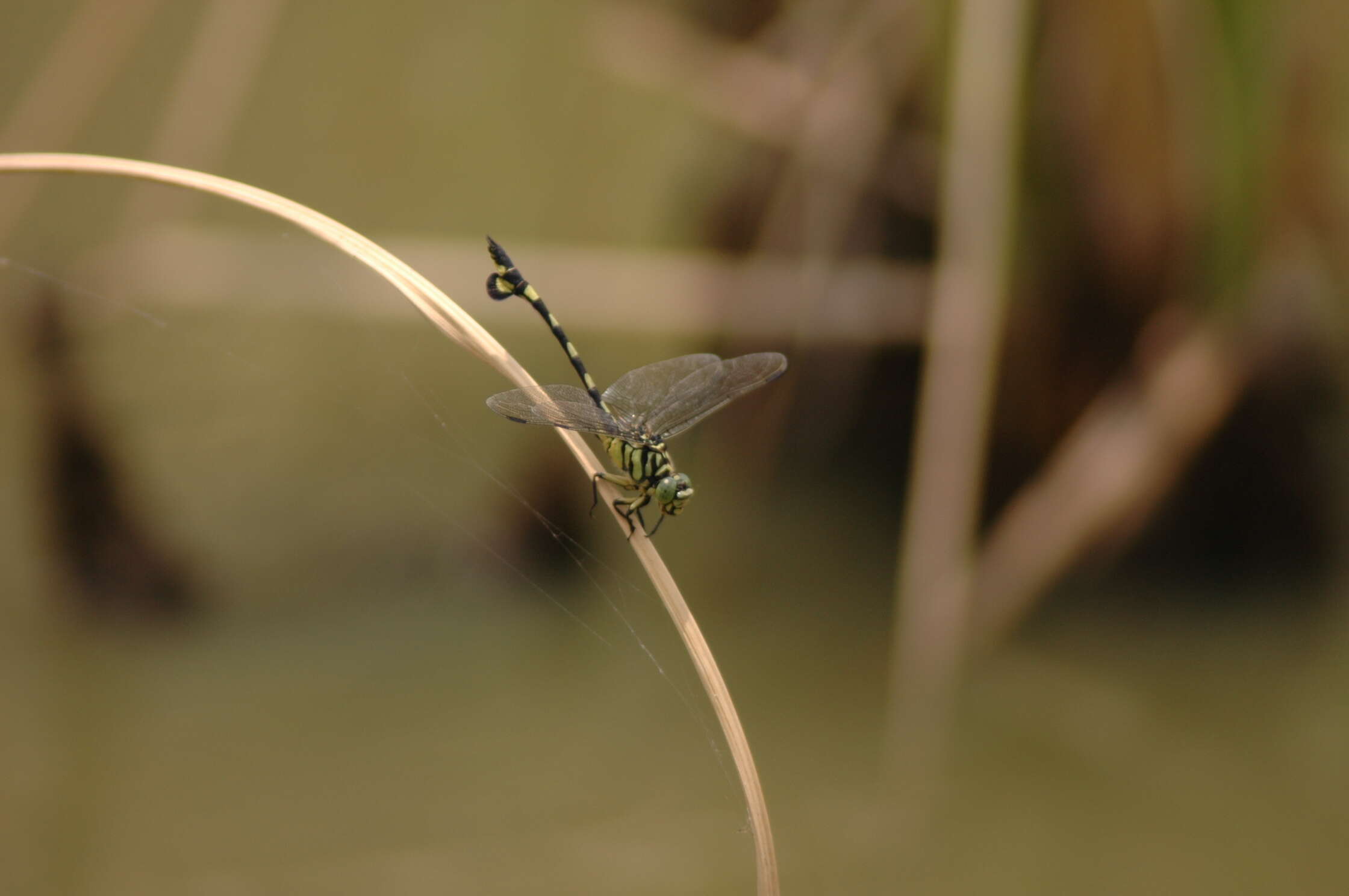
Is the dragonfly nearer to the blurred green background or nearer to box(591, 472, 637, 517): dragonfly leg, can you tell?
box(591, 472, 637, 517): dragonfly leg

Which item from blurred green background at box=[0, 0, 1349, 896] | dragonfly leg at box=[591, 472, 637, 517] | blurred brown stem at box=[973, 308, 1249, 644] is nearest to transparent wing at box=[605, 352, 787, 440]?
dragonfly leg at box=[591, 472, 637, 517]

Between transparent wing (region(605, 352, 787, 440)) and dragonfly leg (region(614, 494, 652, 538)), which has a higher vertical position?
transparent wing (region(605, 352, 787, 440))

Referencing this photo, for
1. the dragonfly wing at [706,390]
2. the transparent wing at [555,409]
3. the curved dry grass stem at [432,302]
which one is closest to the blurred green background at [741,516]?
the dragonfly wing at [706,390]

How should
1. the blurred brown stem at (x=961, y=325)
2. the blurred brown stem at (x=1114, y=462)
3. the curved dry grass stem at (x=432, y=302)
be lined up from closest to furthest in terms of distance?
the curved dry grass stem at (x=432, y=302) → the blurred brown stem at (x=961, y=325) → the blurred brown stem at (x=1114, y=462)

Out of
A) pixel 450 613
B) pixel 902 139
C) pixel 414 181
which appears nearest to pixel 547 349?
pixel 414 181

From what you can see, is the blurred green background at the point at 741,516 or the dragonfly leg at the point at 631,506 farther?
the blurred green background at the point at 741,516

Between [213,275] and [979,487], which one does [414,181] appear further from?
[979,487]

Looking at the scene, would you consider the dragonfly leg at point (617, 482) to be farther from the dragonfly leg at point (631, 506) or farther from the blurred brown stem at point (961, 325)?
the blurred brown stem at point (961, 325)
